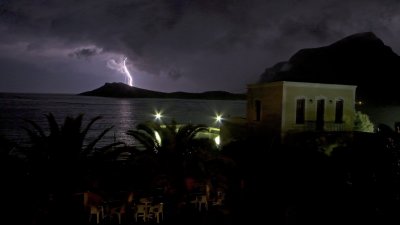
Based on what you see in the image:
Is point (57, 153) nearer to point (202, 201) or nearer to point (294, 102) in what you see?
point (202, 201)

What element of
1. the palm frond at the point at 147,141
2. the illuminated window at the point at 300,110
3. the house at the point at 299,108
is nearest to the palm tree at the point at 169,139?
the palm frond at the point at 147,141

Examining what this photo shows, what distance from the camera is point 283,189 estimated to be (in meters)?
18.5

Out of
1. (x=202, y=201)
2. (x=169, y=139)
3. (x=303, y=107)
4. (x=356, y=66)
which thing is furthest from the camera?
(x=356, y=66)

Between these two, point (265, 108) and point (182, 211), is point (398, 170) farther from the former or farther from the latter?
point (265, 108)

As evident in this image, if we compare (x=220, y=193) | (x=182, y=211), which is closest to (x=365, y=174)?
(x=220, y=193)

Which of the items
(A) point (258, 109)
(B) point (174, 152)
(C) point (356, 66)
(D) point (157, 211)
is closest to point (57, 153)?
(B) point (174, 152)

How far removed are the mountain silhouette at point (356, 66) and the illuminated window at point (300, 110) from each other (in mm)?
32731

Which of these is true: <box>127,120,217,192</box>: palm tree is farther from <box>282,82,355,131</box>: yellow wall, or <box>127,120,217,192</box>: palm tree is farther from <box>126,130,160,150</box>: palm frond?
<box>282,82,355,131</box>: yellow wall

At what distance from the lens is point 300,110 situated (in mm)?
23344

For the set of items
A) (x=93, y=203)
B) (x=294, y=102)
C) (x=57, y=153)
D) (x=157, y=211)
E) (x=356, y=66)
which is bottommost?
(x=157, y=211)

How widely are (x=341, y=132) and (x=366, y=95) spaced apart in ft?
161

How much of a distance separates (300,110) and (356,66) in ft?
232

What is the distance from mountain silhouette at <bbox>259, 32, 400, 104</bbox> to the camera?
68.8m

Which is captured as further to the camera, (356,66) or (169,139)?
(356,66)
